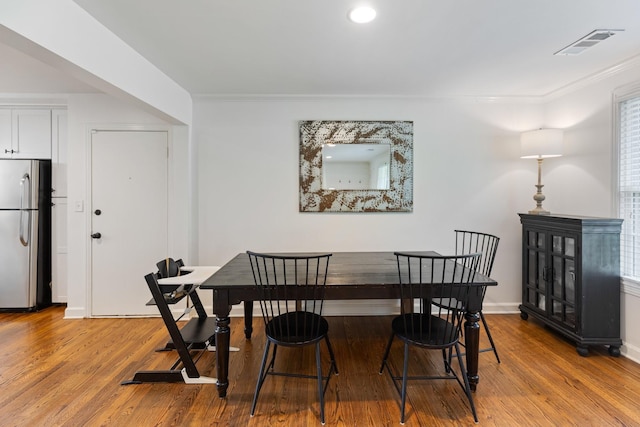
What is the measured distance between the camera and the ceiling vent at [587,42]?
2117 mm

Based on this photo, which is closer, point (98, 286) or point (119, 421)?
point (119, 421)

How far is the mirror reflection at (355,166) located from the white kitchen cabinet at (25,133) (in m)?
3.21

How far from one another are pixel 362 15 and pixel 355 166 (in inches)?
66.1

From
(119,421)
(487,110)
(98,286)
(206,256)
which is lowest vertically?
(119,421)

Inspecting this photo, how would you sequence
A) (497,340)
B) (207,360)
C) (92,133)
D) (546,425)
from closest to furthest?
1. (546,425)
2. (207,360)
3. (497,340)
4. (92,133)

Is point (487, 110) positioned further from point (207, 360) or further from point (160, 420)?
point (160, 420)

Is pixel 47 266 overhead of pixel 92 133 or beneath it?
beneath

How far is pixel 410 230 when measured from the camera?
3471mm

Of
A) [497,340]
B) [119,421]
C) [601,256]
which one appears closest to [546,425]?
[497,340]

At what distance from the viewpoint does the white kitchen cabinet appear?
139 inches

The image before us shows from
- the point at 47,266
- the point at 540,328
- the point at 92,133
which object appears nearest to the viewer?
the point at 540,328

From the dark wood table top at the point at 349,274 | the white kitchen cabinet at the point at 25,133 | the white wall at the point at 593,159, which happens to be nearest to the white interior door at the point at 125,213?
the white kitchen cabinet at the point at 25,133

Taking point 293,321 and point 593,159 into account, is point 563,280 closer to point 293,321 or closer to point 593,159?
point 593,159

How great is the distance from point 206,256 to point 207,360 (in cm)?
123
